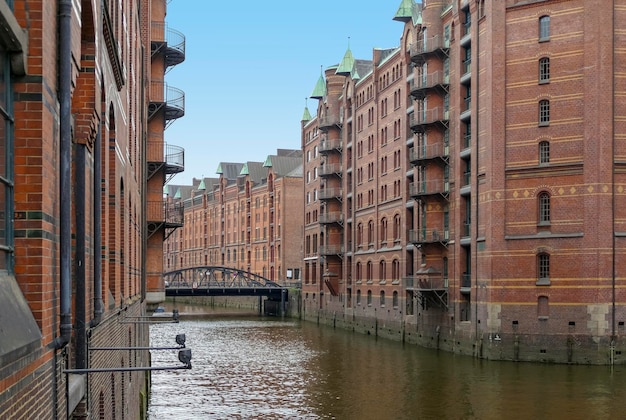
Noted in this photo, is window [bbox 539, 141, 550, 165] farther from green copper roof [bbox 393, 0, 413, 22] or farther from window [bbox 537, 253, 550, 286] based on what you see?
green copper roof [bbox 393, 0, 413, 22]

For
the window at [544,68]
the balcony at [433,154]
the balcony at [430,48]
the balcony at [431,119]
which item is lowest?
the balcony at [433,154]

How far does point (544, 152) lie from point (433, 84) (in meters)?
9.23

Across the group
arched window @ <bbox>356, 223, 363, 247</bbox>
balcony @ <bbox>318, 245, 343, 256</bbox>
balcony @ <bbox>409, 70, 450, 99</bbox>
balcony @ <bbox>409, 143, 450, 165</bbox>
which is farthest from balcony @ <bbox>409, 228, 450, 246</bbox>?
balcony @ <bbox>318, 245, 343, 256</bbox>

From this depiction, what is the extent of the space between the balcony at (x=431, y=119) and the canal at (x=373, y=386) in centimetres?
1310

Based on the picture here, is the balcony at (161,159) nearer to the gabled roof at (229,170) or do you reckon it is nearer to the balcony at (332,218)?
the balcony at (332,218)

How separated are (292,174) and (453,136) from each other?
53.1 metres

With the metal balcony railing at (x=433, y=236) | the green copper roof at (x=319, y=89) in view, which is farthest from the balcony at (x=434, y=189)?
the green copper roof at (x=319, y=89)

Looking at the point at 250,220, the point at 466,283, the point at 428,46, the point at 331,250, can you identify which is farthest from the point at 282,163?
the point at 466,283

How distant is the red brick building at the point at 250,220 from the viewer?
320 ft

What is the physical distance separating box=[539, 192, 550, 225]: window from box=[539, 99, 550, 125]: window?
11.8 feet

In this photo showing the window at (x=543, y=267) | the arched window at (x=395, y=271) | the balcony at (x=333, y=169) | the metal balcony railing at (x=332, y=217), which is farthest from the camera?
the balcony at (x=333, y=169)

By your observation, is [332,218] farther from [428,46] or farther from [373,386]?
[373,386]

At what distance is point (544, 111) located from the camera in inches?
1674

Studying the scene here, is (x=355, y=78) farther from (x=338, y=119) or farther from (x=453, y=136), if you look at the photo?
(x=453, y=136)
